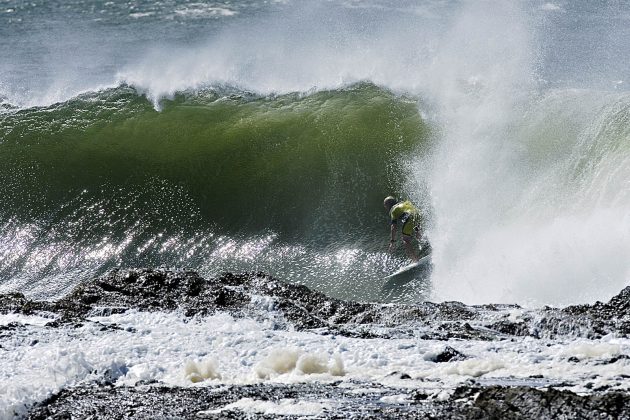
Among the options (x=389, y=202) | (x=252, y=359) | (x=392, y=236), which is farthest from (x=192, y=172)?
(x=252, y=359)

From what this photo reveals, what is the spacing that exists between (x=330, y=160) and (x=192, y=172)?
2.75 meters

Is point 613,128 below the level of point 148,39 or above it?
below

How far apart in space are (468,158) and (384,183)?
1.66m

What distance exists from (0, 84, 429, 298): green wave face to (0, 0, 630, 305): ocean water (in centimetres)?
4

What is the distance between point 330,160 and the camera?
55.8ft

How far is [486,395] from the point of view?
7.21m

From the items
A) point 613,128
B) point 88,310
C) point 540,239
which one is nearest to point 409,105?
point 613,128

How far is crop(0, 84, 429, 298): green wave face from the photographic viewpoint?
49.7 ft

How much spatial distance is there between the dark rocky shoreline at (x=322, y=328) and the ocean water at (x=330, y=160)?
2.99 metres

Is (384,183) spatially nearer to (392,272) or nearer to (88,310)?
(392,272)

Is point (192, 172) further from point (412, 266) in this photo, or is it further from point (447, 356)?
point (447, 356)

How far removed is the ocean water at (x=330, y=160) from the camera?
14.0 metres

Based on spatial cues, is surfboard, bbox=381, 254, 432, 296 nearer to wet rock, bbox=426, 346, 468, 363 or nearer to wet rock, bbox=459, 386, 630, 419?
wet rock, bbox=426, 346, 468, 363

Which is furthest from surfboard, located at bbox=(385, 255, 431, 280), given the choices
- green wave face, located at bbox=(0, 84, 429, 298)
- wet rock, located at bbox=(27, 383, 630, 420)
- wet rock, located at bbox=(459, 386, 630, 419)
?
wet rock, located at bbox=(459, 386, 630, 419)
